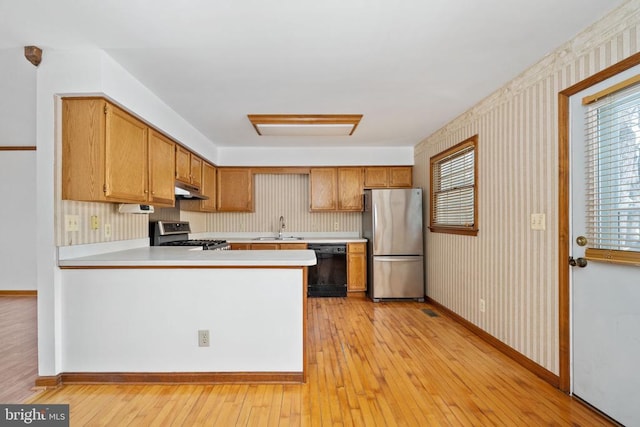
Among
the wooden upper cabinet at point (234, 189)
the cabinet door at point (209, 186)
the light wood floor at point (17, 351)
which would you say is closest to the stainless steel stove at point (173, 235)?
the cabinet door at point (209, 186)

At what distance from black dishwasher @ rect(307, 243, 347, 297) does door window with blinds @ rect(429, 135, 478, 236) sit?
4.53ft

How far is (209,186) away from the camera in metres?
4.96

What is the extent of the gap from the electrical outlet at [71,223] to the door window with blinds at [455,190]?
3409 mm

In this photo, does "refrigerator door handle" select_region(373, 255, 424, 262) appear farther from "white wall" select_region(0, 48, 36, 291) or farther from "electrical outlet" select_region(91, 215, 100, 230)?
"white wall" select_region(0, 48, 36, 291)

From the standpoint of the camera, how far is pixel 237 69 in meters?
2.56

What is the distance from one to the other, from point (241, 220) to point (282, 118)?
249 centimetres

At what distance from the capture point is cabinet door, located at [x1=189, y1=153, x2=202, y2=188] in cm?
419

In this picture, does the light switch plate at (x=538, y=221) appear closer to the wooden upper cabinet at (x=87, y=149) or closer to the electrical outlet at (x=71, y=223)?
the wooden upper cabinet at (x=87, y=149)

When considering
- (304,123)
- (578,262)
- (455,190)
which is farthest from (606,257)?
(304,123)

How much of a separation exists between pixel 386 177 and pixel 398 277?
1570 mm

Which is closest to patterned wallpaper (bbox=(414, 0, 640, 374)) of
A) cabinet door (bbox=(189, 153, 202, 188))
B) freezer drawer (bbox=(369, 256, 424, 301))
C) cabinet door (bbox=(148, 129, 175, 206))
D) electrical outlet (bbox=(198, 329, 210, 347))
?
freezer drawer (bbox=(369, 256, 424, 301))

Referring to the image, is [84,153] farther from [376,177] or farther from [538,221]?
[376,177]

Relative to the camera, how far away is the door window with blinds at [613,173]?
1.77 m

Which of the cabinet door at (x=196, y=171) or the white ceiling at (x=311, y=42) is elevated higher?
the white ceiling at (x=311, y=42)
